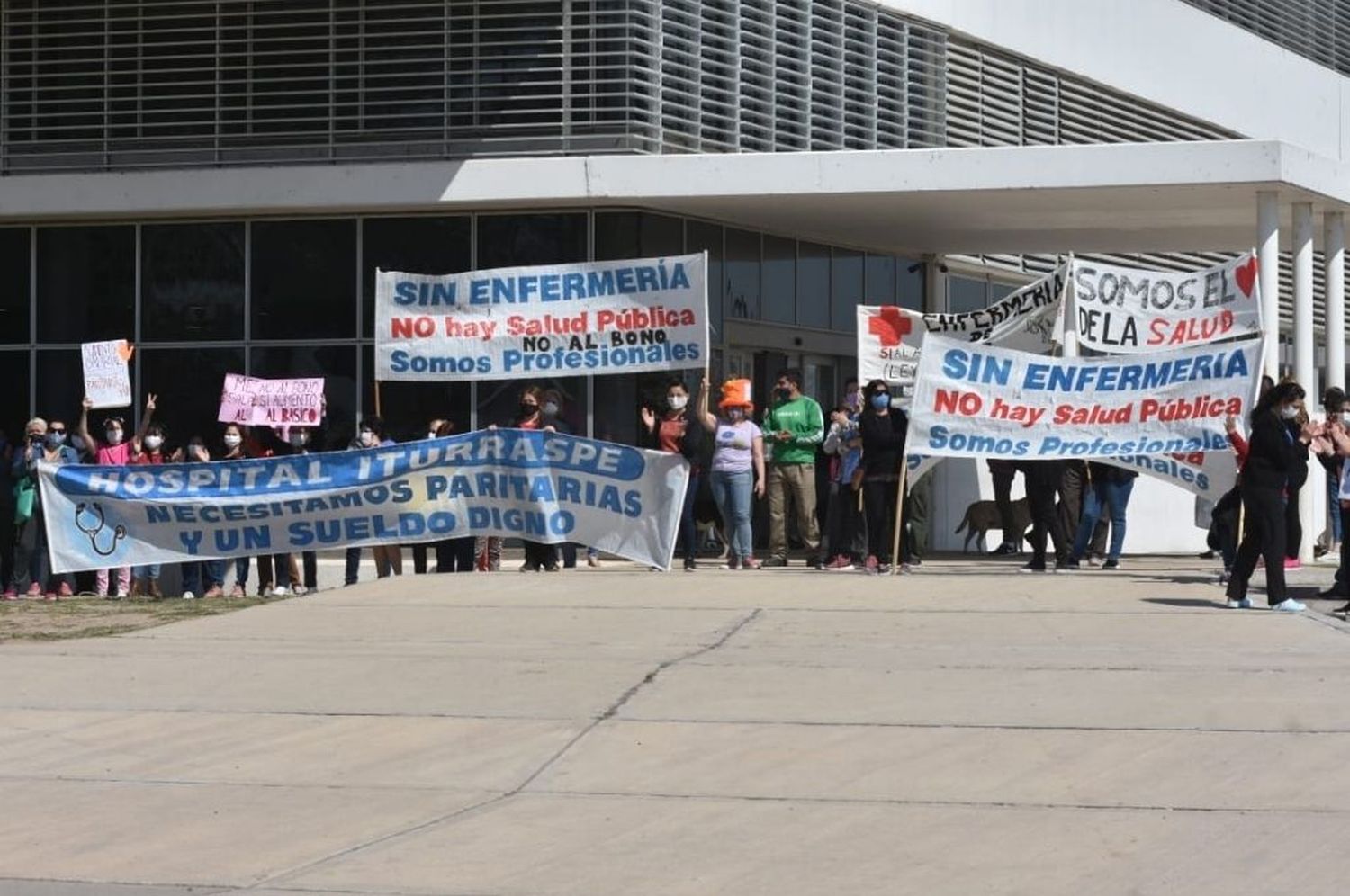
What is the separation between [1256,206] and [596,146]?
6967 mm

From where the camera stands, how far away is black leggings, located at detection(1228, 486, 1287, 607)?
15031mm

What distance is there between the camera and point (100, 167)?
77.5 feet

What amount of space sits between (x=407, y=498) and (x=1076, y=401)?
19.1ft

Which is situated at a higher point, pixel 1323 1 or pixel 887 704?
pixel 1323 1

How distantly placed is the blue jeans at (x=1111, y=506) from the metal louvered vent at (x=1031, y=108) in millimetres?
7720

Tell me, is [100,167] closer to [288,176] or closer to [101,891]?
[288,176]

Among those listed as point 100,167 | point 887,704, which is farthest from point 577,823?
point 100,167

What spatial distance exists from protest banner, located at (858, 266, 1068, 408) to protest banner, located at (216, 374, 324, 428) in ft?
17.8

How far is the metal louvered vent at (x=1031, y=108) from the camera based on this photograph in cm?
2681

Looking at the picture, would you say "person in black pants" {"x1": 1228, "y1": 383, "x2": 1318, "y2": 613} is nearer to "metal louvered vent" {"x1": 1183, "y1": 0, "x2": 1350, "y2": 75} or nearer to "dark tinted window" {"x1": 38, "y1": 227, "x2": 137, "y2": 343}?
"dark tinted window" {"x1": 38, "y1": 227, "x2": 137, "y2": 343}

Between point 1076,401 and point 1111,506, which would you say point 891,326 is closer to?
point 1111,506

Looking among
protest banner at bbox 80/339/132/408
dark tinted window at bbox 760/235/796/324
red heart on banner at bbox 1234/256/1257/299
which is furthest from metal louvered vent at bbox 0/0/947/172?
red heart on banner at bbox 1234/256/1257/299

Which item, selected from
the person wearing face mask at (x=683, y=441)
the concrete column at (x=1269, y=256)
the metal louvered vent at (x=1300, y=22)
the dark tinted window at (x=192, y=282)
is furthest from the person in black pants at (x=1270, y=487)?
the metal louvered vent at (x=1300, y=22)

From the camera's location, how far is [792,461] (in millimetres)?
20406
